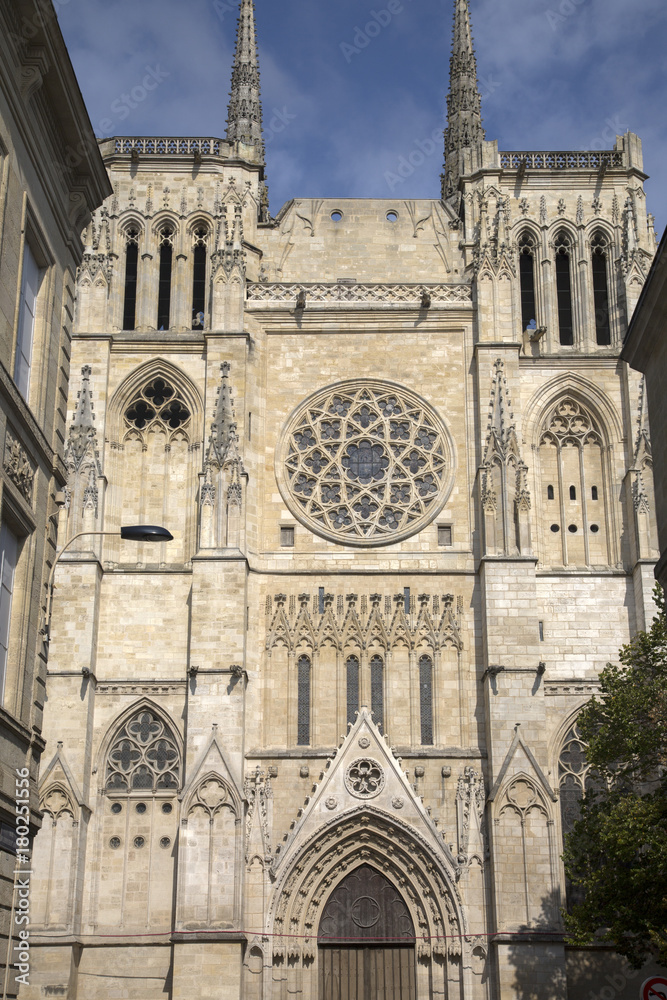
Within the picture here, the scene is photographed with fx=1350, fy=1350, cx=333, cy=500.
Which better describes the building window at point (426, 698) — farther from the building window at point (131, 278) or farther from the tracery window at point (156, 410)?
the building window at point (131, 278)

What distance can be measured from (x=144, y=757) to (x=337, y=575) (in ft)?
16.7

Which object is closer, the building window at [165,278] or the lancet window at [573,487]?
the lancet window at [573,487]

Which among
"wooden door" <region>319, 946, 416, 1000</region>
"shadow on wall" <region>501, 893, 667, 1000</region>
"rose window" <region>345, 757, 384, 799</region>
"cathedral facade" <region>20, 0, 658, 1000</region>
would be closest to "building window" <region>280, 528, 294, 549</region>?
"cathedral facade" <region>20, 0, 658, 1000</region>

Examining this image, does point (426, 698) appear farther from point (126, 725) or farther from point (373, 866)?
point (126, 725)

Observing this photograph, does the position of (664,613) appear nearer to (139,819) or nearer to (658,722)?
(658,722)

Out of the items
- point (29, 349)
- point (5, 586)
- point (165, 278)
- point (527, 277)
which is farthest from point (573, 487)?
point (5, 586)

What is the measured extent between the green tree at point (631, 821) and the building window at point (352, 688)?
6.91 metres

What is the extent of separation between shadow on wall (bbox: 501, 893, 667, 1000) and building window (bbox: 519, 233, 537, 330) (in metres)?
12.5

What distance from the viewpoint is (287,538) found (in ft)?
89.1

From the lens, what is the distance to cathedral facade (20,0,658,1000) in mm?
24016

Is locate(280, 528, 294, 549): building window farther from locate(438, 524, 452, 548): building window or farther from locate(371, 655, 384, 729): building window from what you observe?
locate(438, 524, 452, 548): building window

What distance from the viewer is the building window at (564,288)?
29.2 metres

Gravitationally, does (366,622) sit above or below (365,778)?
above
